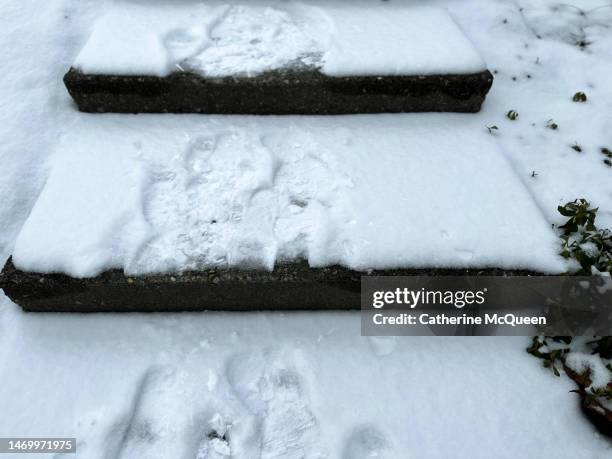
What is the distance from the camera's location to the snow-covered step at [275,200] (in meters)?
1.92

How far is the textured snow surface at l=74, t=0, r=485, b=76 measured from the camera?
2.43 metres

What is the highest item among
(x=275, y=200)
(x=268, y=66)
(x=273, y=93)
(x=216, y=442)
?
(x=268, y=66)

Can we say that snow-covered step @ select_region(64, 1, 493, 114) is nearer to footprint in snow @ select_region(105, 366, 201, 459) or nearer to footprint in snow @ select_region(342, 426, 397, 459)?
footprint in snow @ select_region(105, 366, 201, 459)

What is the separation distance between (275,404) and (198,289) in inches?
23.2

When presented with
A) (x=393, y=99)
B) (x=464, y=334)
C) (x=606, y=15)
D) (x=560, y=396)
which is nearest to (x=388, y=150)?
(x=393, y=99)

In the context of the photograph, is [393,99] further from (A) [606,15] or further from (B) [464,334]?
(A) [606,15]

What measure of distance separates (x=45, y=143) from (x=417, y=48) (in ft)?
A: 7.30

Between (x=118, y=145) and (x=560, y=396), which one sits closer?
(x=560, y=396)

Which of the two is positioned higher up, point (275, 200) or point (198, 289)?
point (275, 200)

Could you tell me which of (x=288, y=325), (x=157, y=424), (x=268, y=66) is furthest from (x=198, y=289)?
(x=268, y=66)

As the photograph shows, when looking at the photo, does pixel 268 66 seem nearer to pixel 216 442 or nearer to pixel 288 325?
pixel 288 325

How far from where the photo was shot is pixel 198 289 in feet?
6.27

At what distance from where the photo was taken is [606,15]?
323 centimetres

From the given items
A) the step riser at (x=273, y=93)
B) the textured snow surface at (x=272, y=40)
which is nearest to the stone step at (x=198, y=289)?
the step riser at (x=273, y=93)
